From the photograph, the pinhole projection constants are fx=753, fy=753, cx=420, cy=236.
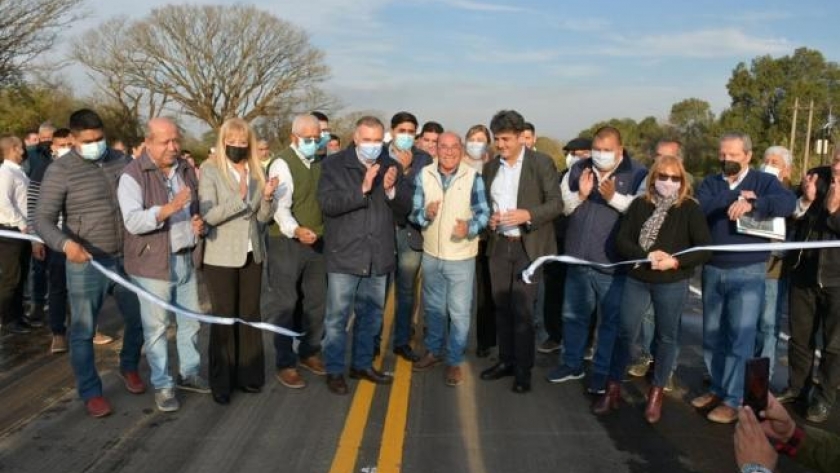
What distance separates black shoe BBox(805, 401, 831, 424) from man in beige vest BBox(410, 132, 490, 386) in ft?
8.65

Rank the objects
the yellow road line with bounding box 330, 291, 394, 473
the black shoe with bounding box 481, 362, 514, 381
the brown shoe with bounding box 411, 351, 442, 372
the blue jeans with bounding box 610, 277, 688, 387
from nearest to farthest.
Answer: the yellow road line with bounding box 330, 291, 394, 473, the blue jeans with bounding box 610, 277, 688, 387, the black shoe with bounding box 481, 362, 514, 381, the brown shoe with bounding box 411, 351, 442, 372

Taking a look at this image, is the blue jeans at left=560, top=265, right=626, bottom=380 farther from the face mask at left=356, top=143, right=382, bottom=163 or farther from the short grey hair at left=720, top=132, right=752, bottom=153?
the face mask at left=356, top=143, right=382, bottom=163

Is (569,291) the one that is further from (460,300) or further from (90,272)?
(90,272)

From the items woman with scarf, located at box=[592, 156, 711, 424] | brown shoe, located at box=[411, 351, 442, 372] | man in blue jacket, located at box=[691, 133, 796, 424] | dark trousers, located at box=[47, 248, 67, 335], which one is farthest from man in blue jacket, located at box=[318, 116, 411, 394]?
dark trousers, located at box=[47, 248, 67, 335]

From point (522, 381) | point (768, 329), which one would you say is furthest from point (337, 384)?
point (768, 329)

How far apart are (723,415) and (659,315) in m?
0.84

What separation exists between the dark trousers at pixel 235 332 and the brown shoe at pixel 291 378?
0.23 meters

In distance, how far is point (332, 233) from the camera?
5934 mm

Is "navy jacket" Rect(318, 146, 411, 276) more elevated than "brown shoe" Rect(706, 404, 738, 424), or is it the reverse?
"navy jacket" Rect(318, 146, 411, 276)

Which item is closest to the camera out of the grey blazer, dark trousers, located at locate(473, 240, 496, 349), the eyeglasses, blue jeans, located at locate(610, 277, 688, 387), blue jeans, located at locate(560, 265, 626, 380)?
the eyeglasses

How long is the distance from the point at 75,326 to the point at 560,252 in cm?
432

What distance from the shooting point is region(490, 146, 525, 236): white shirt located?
6.14 meters

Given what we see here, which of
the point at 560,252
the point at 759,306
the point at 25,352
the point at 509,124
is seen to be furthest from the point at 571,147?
the point at 25,352

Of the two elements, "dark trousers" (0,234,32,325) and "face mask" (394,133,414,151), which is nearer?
"face mask" (394,133,414,151)
